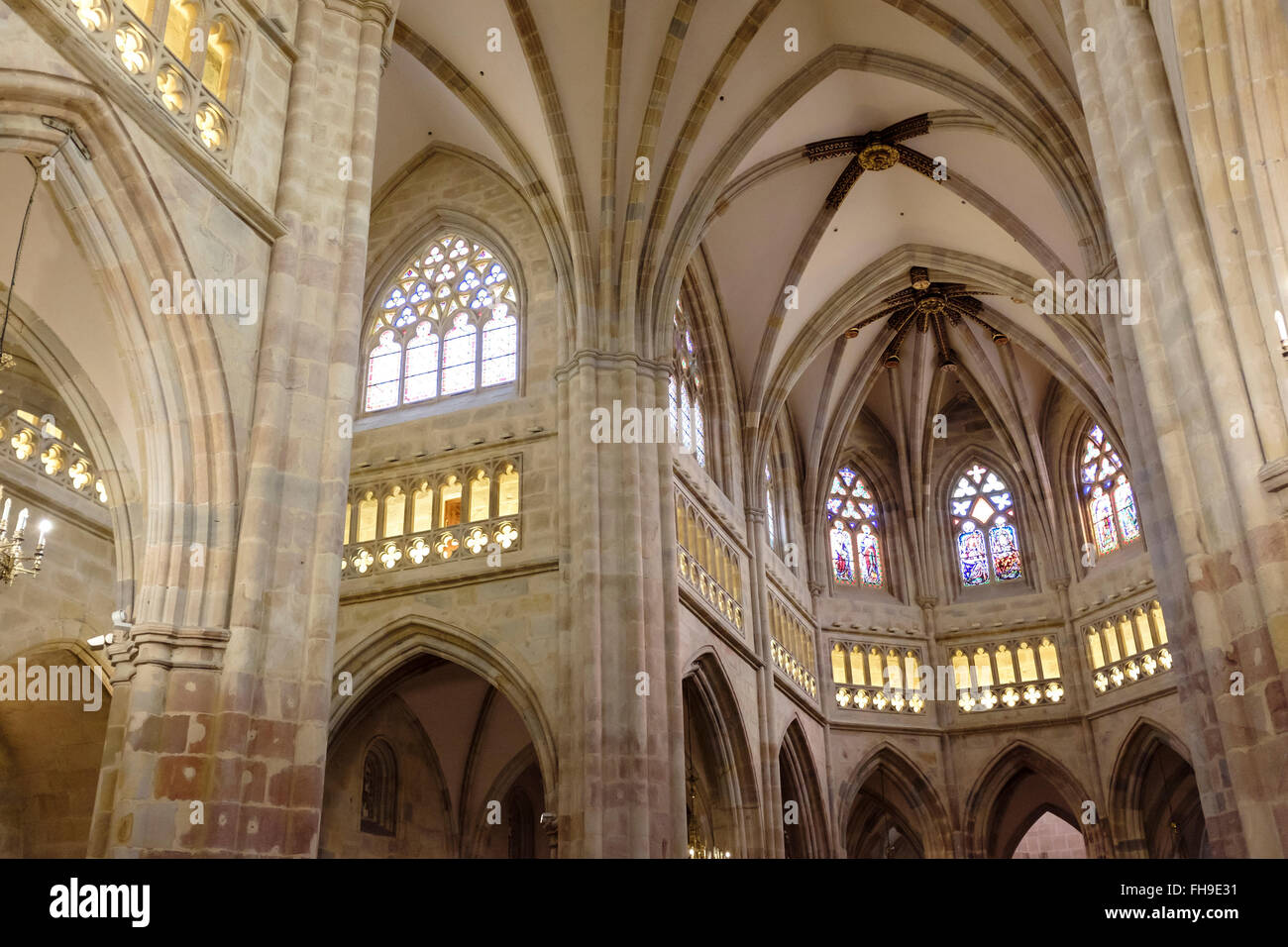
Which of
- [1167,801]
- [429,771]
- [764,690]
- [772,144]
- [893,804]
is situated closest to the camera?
[429,771]

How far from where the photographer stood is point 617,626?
1527 centimetres

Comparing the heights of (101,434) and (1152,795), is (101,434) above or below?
above

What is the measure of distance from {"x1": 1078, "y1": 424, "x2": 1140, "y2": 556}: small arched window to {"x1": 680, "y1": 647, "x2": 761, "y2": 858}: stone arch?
10.5 metres

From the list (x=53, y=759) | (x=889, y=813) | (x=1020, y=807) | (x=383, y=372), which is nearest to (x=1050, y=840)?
(x=1020, y=807)

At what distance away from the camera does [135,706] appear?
802 cm

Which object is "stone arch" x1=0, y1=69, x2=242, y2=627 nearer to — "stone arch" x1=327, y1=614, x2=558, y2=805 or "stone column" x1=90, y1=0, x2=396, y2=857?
"stone column" x1=90, y1=0, x2=396, y2=857

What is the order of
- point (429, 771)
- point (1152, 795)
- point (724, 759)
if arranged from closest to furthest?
point (724, 759)
point (429, 771)
point (1152, 795)

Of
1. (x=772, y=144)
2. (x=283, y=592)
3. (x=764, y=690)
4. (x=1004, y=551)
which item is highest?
(x=772, y=144)

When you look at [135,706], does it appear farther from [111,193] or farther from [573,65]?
[573,65]

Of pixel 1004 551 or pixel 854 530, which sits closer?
pixel 1004 551

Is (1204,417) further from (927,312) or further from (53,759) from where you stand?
(927,312)

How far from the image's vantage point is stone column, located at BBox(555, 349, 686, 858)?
14.3m

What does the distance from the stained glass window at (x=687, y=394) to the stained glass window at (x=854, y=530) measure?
647 centimetres

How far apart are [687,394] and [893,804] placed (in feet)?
35.5
